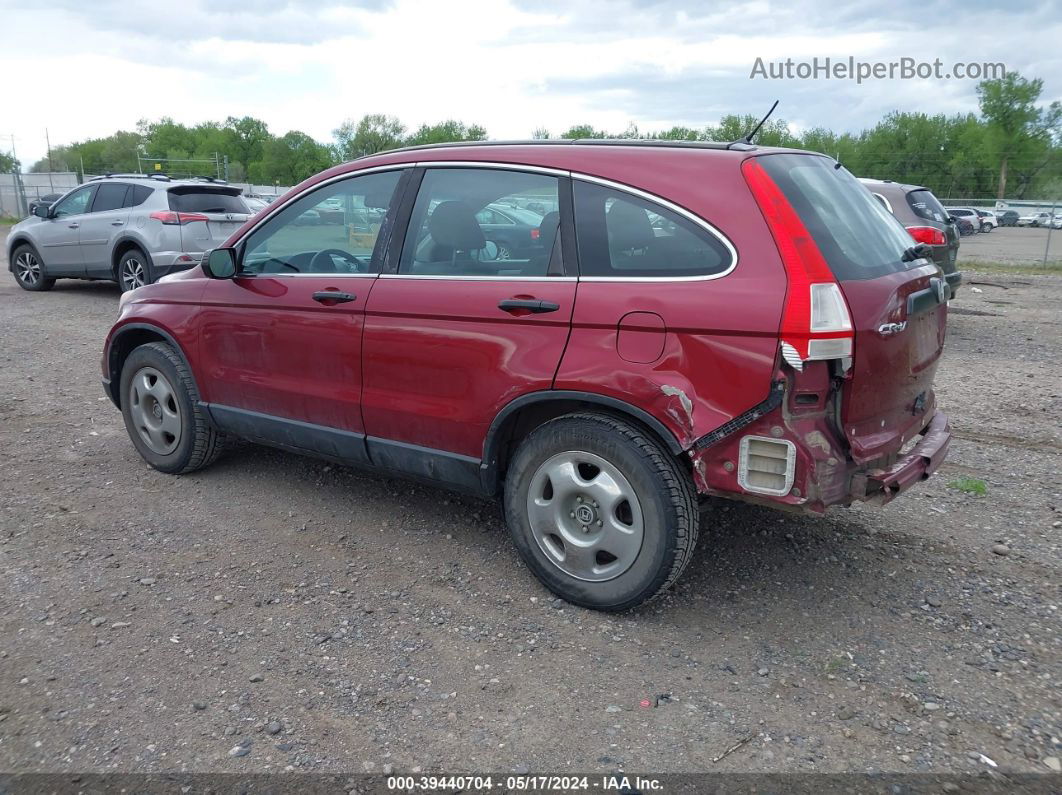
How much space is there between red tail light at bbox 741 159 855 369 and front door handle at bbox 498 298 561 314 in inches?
35.2

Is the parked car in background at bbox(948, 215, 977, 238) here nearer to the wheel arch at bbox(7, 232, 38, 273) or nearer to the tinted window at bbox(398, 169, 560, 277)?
the wheel arch at bbox(7, 232, 38, 273)

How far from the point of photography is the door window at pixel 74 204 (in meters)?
12.4

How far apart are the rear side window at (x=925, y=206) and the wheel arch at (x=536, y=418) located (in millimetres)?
A: 8218

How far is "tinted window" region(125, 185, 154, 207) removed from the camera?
11.6m

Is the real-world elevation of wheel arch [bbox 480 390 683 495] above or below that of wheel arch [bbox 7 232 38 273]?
below

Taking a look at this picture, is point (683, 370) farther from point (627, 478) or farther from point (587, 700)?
point (587, 700)

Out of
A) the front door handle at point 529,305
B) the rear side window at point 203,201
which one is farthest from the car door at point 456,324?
the rear side window at point 203,201

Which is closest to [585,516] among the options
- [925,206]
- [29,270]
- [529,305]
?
[529,305]

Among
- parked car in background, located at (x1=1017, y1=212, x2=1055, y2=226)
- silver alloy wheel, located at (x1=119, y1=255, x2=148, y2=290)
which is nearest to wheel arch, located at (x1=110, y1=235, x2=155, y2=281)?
silver alloy wheel, located at (x1=119, y1=255, x2=148, y2=290)

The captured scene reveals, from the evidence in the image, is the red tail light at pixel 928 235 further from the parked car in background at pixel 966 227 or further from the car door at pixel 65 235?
the parked car in background at pixel 966 227

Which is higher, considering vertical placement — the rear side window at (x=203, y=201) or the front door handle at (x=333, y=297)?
the rear side window at (x=203, y=201)

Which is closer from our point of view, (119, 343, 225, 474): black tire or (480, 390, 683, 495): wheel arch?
(480, 390, 683, 495): wheel arch

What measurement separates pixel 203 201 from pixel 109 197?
60.4 inches

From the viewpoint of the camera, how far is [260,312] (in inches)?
177
